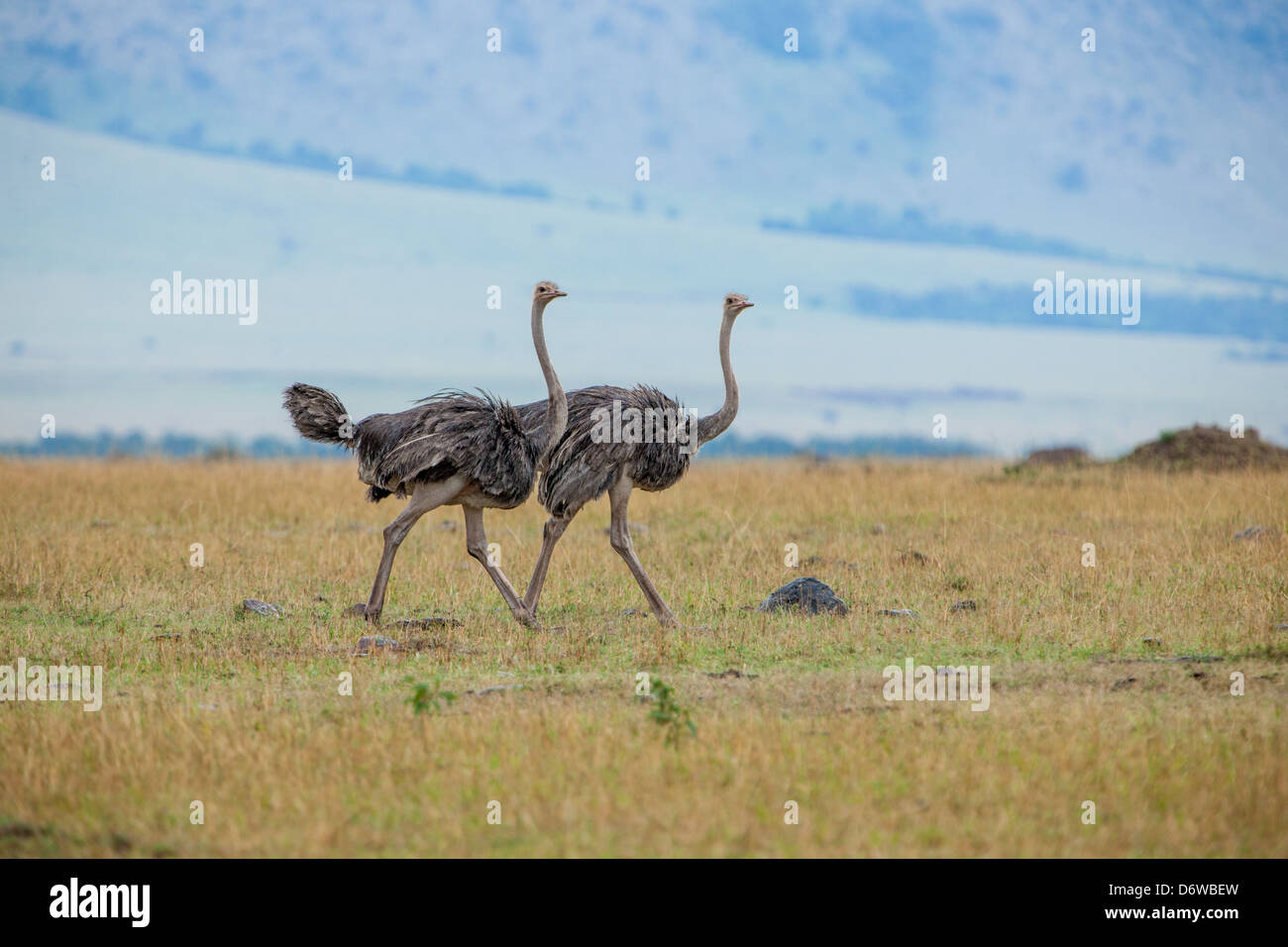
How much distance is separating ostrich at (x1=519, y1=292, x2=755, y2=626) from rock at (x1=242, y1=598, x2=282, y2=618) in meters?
2.03

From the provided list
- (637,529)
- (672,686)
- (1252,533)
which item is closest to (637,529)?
(637,529)

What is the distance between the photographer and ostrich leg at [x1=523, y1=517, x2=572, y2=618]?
36.6 ft

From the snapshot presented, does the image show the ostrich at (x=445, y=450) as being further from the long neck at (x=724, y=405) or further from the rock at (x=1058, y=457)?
the rock at (x=1058, y=457)

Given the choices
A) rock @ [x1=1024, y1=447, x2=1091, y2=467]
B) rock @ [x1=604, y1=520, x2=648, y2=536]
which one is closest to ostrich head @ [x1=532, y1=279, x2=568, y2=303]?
rock @ [x1=604, y1=520, x2=648, y2=536]

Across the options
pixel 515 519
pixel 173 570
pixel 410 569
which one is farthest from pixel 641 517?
pixel 173 570

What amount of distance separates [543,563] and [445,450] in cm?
126

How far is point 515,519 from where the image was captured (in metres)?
17.8

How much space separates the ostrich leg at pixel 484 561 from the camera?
430 inches

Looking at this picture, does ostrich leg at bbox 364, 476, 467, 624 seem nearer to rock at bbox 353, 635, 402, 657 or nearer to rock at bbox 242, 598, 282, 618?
rock at bbox 353, 635, 402, 657

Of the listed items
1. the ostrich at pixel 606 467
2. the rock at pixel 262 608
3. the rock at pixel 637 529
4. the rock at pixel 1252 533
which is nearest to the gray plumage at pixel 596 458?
the ostrich at pixel 606 467

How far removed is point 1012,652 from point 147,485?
14662 mm

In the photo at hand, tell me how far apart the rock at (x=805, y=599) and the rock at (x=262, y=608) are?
151 inches

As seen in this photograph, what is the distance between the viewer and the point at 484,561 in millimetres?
11062

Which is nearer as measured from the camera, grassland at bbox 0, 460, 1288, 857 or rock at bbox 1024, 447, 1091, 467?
grassland at bbox 0, 460, 1288, 857
